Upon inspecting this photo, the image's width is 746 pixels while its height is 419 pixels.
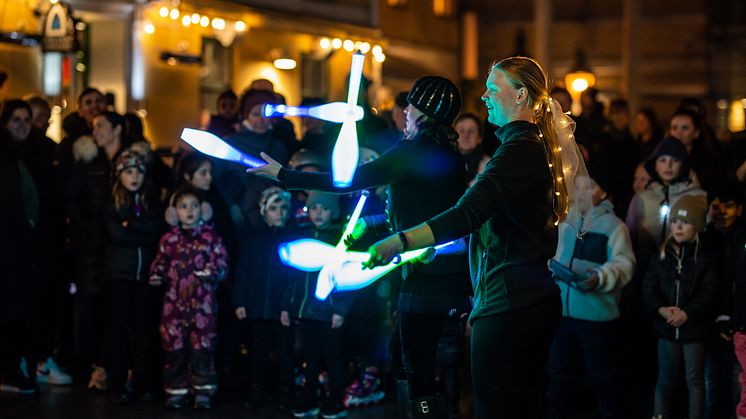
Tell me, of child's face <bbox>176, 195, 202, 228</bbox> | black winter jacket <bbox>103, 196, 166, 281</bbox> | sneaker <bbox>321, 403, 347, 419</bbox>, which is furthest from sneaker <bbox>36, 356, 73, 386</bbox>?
sneaker <bbox>321, 403, 347, 419</bbox>

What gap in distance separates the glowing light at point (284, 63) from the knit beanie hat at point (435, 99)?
45.9ft

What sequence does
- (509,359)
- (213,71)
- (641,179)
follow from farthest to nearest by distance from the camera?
(213,71)
(641,179)
(509,359)

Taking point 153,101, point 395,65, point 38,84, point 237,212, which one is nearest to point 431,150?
point 237,212

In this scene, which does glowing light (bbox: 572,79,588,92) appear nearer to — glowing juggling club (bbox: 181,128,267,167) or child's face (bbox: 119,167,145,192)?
child's face (bbox: 119,167,145,192)

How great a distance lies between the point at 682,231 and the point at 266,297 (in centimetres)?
319

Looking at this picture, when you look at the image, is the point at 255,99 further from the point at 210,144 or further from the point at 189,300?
the point at 210,144

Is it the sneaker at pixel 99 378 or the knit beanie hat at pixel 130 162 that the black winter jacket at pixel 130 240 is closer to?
the knit beanie hat at pixel 130 162

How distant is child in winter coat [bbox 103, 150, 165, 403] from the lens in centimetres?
959

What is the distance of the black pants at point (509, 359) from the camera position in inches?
203

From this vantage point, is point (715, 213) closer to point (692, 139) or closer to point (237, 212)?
point (692, 139)

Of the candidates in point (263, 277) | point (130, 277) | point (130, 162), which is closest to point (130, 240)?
point (130, 277)

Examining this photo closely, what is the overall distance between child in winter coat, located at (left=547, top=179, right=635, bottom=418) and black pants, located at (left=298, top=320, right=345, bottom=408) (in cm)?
162

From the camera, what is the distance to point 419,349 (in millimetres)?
→ 6492

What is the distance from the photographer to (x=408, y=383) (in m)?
6.52
